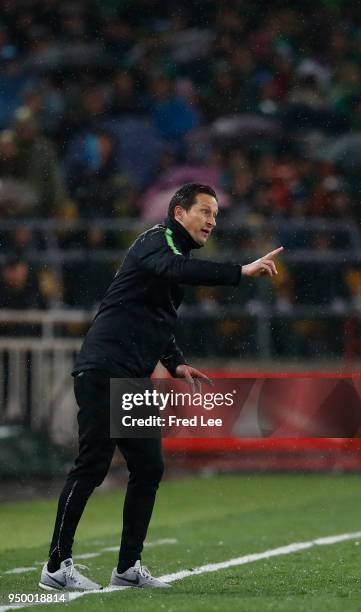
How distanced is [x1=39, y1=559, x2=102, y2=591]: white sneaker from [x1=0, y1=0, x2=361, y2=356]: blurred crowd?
334 inches

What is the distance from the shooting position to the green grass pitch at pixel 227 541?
673 centimetres

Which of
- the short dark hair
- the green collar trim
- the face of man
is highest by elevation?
the short dark hair

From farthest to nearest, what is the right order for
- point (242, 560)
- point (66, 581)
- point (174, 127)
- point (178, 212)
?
point (174, 127), point (242, 560), point (178, 212), point (66, 581)

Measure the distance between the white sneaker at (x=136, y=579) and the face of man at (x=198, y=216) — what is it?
1.63 m

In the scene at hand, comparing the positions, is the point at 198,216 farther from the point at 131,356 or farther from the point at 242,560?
the point at 242,560

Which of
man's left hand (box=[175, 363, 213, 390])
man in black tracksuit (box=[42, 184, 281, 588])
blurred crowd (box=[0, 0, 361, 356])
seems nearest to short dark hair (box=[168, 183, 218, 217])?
man in black tracksuit (box=[42, 184, 281, 588])

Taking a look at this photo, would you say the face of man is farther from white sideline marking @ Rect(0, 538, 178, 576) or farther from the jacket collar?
white sideline marking @ Rect(0, 538, 178, 576)

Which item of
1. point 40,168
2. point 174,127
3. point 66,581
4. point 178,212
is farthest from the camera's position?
point 174,127

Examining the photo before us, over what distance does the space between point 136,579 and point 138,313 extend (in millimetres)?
1289

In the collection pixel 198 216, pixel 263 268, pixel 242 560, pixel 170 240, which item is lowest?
pixel 242 560

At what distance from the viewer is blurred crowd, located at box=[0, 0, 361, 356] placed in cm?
1616

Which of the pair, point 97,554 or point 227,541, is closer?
point 97,554

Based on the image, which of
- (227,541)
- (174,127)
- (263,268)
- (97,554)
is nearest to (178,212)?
(263,268)

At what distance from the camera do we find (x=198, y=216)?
7219mm
